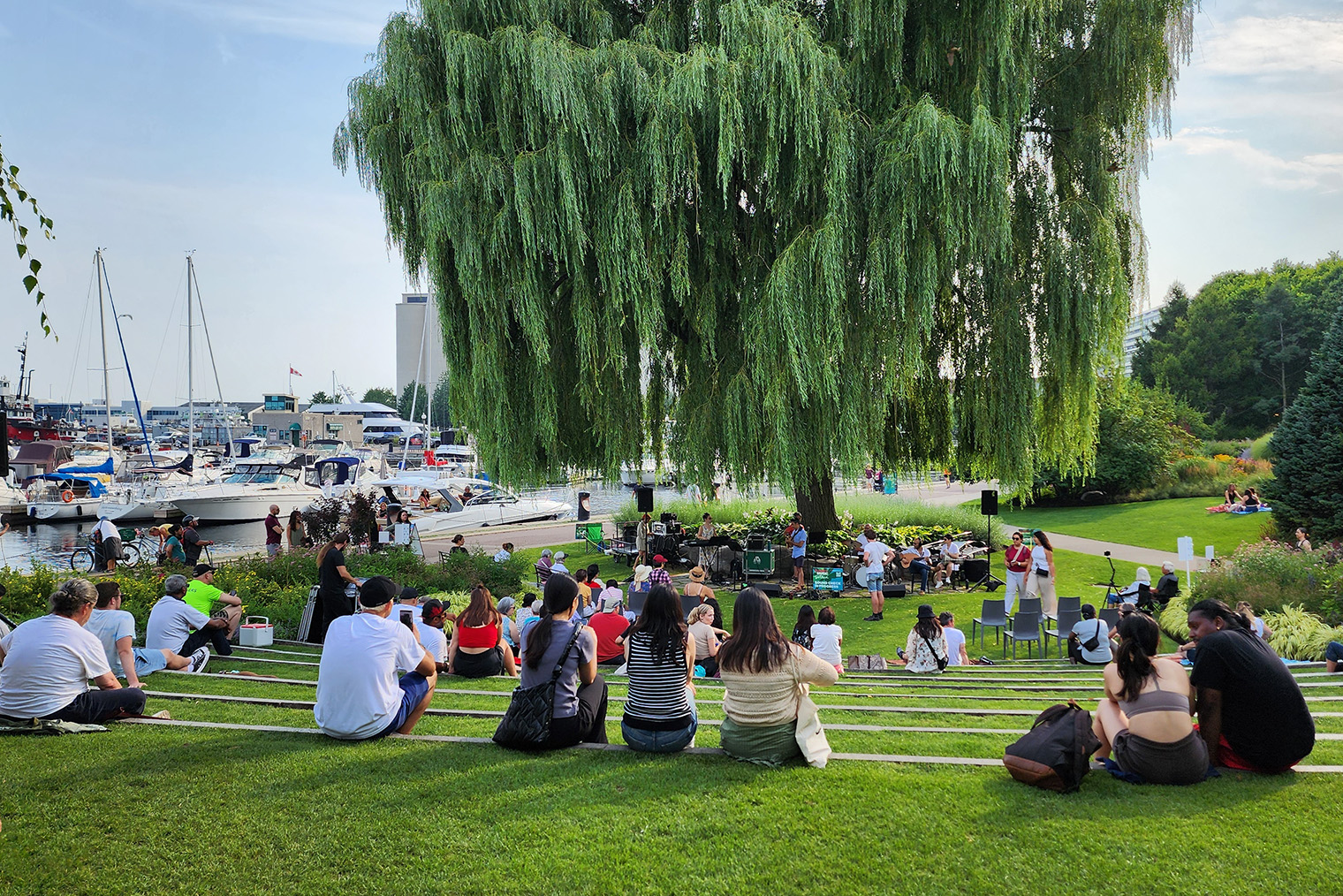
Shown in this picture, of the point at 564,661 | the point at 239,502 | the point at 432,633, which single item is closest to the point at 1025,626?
the point at 432,633

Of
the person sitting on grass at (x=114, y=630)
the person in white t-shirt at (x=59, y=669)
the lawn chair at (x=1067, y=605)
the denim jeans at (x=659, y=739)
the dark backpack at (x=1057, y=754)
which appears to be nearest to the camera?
the dark backpack at (x=1057, y=754)

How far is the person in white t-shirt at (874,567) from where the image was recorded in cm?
1677

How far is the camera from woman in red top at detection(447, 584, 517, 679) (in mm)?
9336

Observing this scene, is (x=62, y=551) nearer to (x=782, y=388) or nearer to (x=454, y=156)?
(x=454, y=156)

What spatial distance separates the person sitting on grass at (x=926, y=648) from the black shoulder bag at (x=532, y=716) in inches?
260

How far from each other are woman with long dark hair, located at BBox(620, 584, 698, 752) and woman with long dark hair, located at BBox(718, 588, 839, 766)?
0.32 metres

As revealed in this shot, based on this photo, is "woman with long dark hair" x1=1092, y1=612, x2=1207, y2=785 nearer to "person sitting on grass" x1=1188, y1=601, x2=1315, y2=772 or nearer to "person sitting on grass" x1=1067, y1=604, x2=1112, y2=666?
"person sitting on grass" x1=1188, y1=601, x2=1315, y2=772

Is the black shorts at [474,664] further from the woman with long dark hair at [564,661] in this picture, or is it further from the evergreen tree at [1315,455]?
the evergreen tree at [1315,455]

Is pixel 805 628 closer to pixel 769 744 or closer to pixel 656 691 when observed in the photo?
pixel 656 691

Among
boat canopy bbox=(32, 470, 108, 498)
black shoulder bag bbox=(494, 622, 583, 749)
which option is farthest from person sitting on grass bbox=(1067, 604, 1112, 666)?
boat canopy bbox=(32, 470, 108, 498)

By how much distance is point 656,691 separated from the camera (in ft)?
18.6

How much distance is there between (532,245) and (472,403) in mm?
3172

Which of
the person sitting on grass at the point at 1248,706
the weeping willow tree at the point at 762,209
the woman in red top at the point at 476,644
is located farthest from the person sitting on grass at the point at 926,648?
the person sitting on grass at the point at 1248,706

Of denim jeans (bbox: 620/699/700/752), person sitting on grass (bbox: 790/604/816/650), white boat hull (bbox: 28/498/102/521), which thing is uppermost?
denim jeans (bbox: 620/699/700/752)
